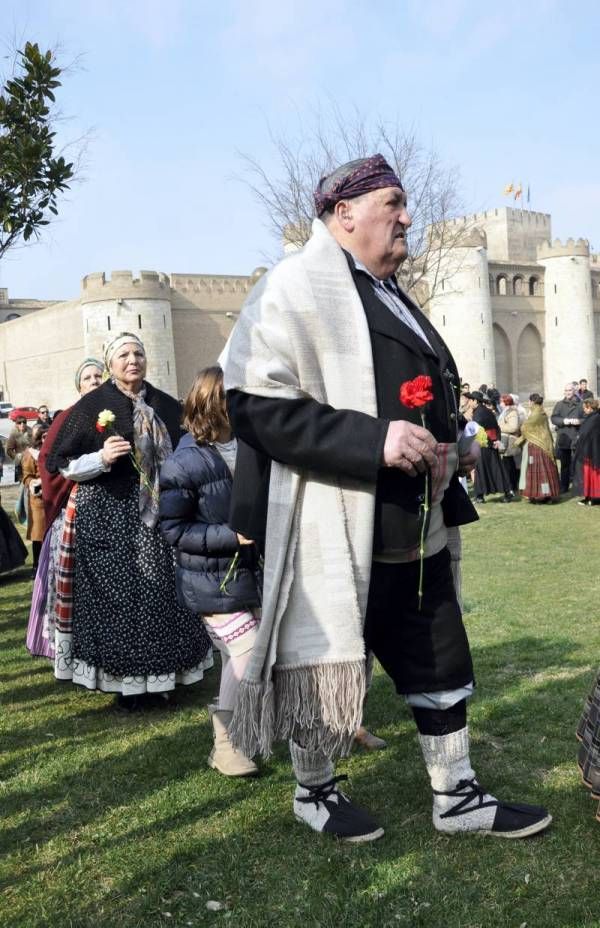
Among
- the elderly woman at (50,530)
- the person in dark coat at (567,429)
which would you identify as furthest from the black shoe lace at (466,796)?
the person in dark coat at (567,429)

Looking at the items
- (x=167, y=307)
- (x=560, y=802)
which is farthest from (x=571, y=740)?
(x=167, y=307)

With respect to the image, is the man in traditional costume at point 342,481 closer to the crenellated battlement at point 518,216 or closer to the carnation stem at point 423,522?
the carnation stem at point 423,522

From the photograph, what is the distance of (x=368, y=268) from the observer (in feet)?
9.18

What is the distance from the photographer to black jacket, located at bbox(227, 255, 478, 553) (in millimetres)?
2516

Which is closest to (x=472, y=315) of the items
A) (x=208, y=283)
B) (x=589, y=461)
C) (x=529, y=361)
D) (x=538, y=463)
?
(x=529, y=361)

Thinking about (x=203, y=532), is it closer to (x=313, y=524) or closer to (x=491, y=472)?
(x=313, y=524)

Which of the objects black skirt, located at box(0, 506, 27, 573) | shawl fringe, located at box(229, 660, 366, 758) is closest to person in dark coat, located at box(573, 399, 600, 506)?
black skirt, located at box(0, 506, 27, 573)

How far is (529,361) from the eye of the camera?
182 feet

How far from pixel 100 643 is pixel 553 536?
7.26m

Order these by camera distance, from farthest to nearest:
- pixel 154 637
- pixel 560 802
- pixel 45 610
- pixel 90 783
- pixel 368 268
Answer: pixel 45 610, pixel 154 637, pixel 90 783, pixel 560 802, pixel 368 268

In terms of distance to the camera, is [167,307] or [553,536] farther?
[167,307]

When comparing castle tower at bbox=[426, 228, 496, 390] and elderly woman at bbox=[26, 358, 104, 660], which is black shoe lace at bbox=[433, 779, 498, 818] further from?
castle tower at bbox=[426, 228, 496, 390]

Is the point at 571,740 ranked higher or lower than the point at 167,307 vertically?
lower

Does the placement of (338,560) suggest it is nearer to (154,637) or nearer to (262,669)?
(262,669)
